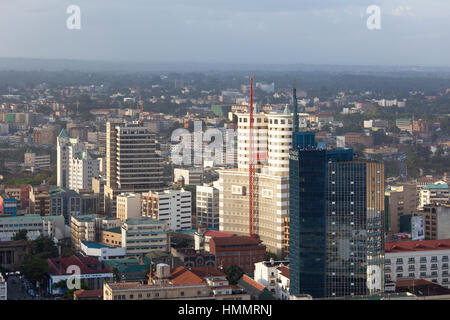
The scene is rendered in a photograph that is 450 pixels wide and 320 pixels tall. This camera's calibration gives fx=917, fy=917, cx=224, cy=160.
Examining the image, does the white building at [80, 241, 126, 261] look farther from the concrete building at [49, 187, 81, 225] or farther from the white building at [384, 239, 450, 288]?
the concrete building at [49, 187, 81, 225]

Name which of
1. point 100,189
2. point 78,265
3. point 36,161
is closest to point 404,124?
point 36,161

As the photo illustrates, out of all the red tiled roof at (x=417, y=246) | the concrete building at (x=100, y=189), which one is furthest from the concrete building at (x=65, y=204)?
the red tiled roof at (x=417, y=246)

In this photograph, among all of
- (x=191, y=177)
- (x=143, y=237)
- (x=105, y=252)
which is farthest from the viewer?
(x=191, y=177)

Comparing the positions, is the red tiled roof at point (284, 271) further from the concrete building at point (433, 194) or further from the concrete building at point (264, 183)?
the concrete building at point (433, 194)

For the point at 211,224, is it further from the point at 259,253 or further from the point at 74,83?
the point at 74,83

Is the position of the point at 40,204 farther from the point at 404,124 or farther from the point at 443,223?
the point at 404,124
